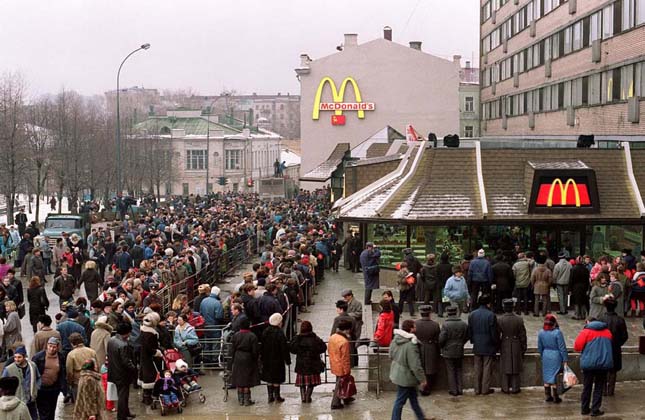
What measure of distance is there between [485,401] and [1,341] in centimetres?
843

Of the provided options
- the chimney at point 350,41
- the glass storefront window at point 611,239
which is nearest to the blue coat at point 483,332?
the glass storefront window at point 611,239

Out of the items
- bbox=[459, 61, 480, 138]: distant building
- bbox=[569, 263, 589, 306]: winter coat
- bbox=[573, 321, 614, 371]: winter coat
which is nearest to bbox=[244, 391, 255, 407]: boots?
bbox=[573, 321, 614, 371]: winter coat

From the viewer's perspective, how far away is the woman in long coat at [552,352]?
14836 mm

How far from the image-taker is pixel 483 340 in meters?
15.5

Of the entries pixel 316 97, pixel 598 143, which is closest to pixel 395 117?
pixel 316 97

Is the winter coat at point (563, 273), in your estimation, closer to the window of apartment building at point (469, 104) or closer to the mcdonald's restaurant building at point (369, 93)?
the mcdonald's restaurant building at point (369, 93)

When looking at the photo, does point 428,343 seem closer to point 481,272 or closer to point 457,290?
point 457,290

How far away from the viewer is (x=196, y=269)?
25.9m

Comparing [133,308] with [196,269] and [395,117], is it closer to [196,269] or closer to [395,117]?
[196,269]

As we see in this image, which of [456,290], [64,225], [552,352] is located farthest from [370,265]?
[64,225]

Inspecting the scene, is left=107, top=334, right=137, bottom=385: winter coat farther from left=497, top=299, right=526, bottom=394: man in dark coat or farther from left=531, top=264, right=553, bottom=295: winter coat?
left=531, top=264, right=553, bottom=295: winter coat

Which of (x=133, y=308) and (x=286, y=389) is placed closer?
(x=286, y=389)

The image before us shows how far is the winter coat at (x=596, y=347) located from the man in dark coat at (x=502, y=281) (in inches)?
227

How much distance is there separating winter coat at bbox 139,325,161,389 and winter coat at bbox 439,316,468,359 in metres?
4.51
